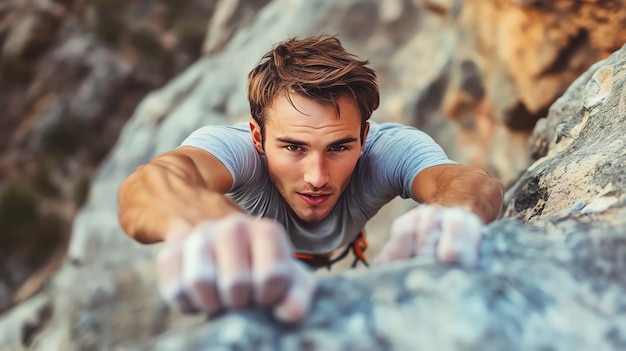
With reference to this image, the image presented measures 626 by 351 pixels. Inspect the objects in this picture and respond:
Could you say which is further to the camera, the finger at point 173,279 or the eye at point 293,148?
the eye at point 293,148

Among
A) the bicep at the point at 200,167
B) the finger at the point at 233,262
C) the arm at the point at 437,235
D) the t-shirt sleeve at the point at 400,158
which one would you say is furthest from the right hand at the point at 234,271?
the t-shirt sleeve at the point at 400,158

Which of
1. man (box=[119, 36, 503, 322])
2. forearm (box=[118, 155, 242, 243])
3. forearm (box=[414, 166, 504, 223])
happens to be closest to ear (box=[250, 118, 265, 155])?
man (box=[119, 36, 503, 322])

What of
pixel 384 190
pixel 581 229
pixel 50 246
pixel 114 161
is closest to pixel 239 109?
pixel 114 161

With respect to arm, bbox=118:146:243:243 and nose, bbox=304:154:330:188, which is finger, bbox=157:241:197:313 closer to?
arm, bbox=118:146:243:243

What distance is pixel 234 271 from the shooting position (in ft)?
1.39

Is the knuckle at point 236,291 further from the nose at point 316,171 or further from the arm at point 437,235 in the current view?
the nose at point 316,171

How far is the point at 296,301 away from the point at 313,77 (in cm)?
58

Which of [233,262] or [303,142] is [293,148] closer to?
[303,142]

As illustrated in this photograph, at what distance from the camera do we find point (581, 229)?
0.59 meters

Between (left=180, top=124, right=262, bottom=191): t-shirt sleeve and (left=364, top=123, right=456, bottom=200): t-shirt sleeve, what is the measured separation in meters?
0.25

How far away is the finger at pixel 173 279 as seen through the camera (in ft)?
1.42

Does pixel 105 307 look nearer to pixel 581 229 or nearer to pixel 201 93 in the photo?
pixel 201 93

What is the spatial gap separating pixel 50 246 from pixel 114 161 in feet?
9.35

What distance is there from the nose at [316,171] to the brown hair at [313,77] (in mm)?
97
